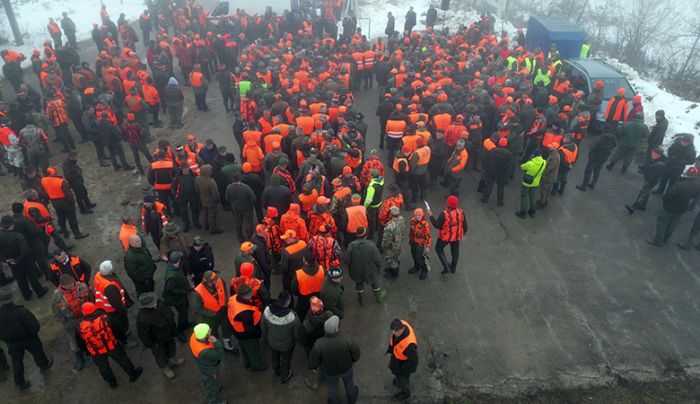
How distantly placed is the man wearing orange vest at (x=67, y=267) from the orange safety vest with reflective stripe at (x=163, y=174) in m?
2.95

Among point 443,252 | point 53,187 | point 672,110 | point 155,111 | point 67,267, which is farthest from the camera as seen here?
point 672,110

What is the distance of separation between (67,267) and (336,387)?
506 centimetres

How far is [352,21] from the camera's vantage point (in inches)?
928

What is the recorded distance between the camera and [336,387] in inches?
249

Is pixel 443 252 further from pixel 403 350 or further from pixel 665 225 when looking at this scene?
pixel 665 225

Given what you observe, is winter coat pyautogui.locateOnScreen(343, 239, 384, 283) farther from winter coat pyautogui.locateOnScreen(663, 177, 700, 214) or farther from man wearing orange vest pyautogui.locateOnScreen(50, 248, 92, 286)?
winter coat pyautogui.locateOnScreen(663, 177, 700, 214)

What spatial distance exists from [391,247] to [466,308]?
1.90 m

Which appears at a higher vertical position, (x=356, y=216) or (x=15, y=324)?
(x=356, y=216)

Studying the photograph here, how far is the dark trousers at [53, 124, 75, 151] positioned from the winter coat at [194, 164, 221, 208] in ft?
22.1

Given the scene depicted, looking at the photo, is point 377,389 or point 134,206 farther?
point 134,206

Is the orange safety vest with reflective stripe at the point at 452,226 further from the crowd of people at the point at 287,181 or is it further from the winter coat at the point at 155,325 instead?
the winter coat at the point at 155,325

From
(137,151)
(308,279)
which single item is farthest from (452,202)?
(137,151)

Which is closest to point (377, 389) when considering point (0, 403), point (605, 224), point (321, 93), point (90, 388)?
point (90, 388)

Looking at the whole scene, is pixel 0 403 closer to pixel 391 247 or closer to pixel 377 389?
pixel 377 389
